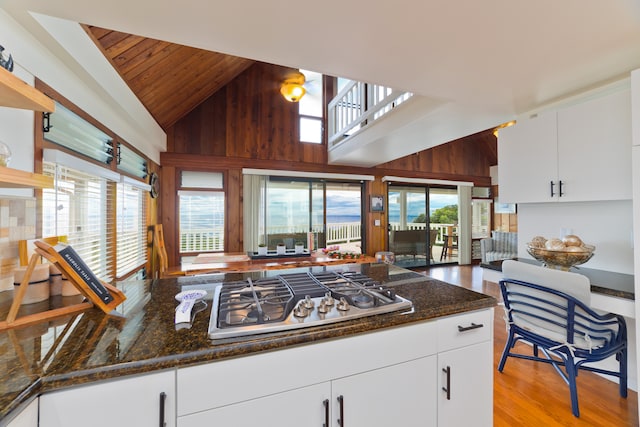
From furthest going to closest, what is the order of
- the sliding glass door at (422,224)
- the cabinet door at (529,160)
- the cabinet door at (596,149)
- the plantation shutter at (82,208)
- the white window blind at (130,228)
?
the sliding glass door at (422,224)
the white window blind at (130,228)
the cabinet door at (529,160)
the cabinet door at (596,149)
the plantation shutter at (82,208)

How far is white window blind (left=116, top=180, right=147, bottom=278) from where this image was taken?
2.70 meters

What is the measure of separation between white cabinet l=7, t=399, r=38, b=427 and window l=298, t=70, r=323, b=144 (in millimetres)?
Result: 5171

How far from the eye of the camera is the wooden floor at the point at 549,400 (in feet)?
5.53

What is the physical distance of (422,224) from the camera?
660 centimetres

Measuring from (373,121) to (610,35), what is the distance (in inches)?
92.6

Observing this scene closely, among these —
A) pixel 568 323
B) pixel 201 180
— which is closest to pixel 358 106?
pixel 201 180

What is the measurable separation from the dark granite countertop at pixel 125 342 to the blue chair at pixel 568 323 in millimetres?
831

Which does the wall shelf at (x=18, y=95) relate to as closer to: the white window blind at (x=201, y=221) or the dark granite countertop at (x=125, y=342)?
the dark granite countertop at (x=125, y=342)

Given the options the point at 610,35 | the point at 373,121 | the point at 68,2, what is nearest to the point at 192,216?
the point at 373,121

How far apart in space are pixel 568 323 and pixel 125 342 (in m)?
2.32

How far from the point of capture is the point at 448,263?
6.88 meters

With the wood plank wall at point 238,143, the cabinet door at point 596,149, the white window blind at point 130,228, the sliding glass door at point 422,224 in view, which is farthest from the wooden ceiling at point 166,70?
the sliding glass door at point 422,224

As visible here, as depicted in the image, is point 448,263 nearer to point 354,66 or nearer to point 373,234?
point 373,234

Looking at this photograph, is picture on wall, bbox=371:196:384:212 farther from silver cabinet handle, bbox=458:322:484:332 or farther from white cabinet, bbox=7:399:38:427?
white cabinet, bbox=7:399:38:427
